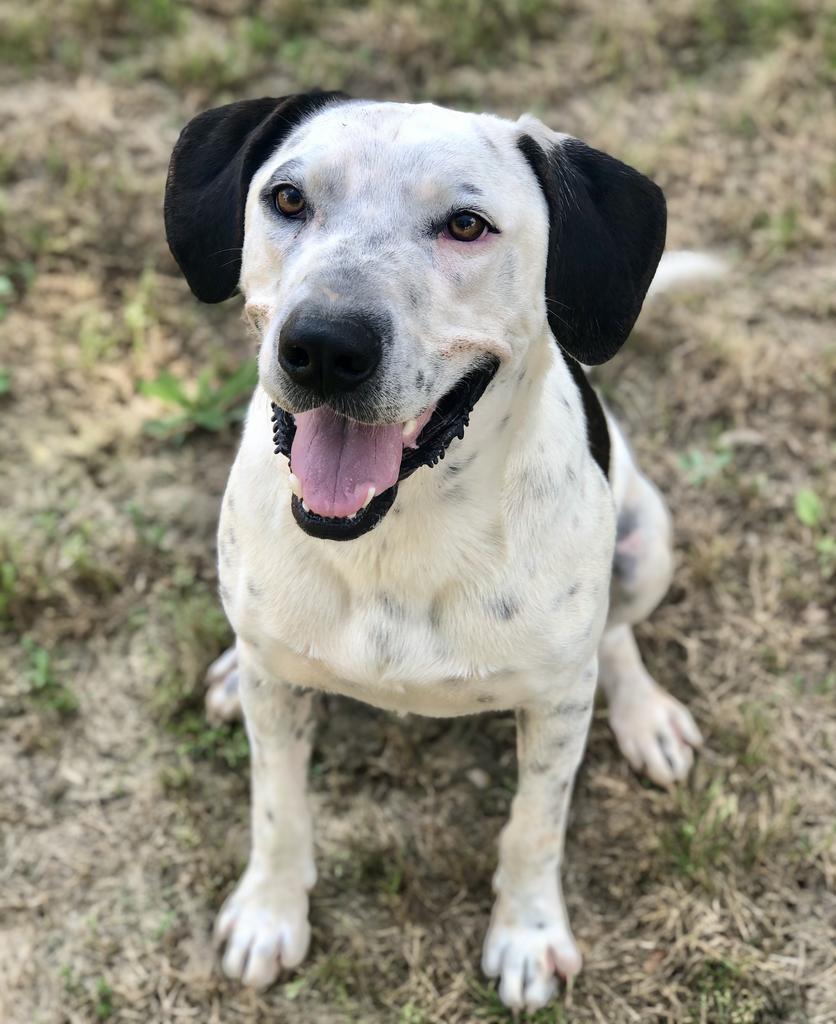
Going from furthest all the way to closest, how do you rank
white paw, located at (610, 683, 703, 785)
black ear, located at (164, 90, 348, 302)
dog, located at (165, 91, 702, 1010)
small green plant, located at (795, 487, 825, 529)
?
small green plant, located at (795, 487, 825, 529) → white paw, located at (610, 683, 703, 785) → black ear, located at (164, 90, 348, 302) → dog, located at (165, 91, 702, 1010)

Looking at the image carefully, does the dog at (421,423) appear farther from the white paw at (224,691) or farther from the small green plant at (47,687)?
the small green plant at (47,687)

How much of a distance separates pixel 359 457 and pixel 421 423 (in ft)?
0.45

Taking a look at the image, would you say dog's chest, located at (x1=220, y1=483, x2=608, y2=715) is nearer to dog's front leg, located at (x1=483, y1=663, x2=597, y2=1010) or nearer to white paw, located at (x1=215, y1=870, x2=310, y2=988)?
dog's front leg, located at (x1=483, y1=663, x2=597, y2=1010)

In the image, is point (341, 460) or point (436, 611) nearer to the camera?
point (341, 460)

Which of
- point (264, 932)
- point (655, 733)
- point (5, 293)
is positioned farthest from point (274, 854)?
point (5, 293)

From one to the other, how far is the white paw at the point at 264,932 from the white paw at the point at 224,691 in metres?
0.55

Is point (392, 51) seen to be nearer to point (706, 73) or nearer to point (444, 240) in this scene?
point (706, 73)

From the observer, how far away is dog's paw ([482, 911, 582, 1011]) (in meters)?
3.20

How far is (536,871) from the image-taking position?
10.4ft

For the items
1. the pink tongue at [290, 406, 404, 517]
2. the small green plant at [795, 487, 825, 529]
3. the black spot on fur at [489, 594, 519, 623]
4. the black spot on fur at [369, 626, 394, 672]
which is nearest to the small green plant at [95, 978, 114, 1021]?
the black spot on fur at [369, 626, 394, 672]

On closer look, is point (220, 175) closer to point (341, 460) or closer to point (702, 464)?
point (341, 460)

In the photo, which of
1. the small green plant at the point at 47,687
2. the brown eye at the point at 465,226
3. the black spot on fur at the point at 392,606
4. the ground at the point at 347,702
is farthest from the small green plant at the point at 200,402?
the brown eye at the point at 465,226

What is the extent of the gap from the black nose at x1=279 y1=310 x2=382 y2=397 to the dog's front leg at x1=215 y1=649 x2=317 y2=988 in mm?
1042

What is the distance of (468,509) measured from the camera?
8.55 feet
